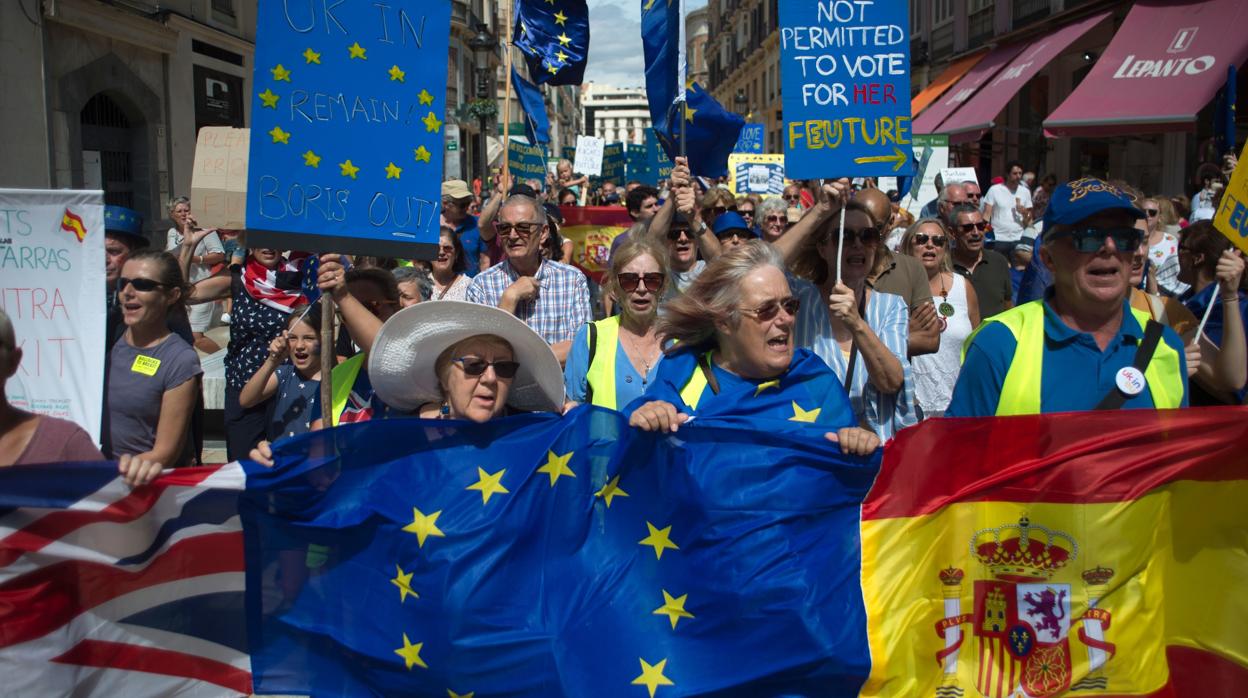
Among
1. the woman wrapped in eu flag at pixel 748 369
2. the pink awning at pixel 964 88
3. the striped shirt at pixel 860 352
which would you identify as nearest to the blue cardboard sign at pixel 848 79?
the striped shirt at pixel 860 352

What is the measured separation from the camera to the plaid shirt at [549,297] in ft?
16.6

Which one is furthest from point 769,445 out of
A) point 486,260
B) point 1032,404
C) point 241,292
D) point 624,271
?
point 486,260

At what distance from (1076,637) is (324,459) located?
86.6 inches

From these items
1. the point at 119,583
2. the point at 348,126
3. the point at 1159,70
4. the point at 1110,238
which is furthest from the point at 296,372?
the point at 1159,70

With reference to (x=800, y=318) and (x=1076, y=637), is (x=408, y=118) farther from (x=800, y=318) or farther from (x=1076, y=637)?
(x=1076, y=637)

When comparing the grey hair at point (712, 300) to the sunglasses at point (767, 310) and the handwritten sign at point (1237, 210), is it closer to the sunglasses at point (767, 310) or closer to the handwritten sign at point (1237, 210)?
the sunglasses at point (767, 310)

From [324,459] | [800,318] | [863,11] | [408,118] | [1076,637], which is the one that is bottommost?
[1076,637]

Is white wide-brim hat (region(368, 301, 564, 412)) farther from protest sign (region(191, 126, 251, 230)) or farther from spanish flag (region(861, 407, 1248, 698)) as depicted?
protest sign (region(191, 126, 251, 230))

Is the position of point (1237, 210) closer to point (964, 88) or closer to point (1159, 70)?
point (1159, 70)

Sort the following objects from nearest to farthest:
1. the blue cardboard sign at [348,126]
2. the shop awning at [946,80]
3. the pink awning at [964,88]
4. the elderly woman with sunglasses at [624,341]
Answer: the blue cardboard sign at [348,126], the elderly woman with sunglasses at [624,341], the pink awning at [964,88], the shop awning at [946,80]

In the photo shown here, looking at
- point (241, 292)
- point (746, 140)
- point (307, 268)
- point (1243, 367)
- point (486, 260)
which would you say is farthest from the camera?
point (746, 140)

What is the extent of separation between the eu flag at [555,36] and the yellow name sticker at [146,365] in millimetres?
5258

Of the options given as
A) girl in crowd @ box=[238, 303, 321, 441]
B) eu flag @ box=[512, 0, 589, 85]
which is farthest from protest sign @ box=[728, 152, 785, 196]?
girl in crowd @ box=[238, 303, 321, 441]

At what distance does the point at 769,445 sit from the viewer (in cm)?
310
